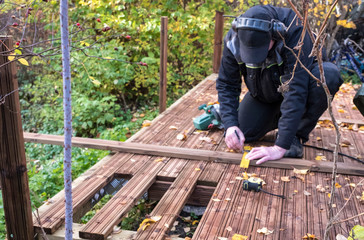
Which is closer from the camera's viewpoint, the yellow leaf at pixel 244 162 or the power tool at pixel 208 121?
the yellow leaf at pixel 244 162

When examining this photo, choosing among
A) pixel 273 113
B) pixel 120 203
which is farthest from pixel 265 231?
pixel 273 113

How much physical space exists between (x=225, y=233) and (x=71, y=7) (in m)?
6.37

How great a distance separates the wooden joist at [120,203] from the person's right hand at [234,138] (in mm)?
546

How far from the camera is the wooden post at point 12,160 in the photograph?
184 cm

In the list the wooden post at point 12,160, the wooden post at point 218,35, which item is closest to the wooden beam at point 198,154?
the wooden post at point 12,160

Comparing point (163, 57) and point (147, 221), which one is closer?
point (147, 221)

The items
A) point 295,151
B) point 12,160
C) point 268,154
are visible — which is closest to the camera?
point 12,160

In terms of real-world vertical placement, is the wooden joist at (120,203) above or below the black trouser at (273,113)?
below

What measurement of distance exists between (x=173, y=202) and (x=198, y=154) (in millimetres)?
765

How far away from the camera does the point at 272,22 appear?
2.61 metres

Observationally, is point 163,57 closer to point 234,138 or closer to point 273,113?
point 273,113

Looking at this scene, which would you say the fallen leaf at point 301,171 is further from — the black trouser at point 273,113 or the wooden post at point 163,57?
the wooden post at point 163,57

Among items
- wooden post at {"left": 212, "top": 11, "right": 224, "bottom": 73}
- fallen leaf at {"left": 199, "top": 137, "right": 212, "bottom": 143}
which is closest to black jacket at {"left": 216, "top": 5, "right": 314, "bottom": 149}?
fallen leaf at {"left": 199, "top": 137, "right": 212, "bottom": 143}

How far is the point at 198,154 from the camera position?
307 centimetres
